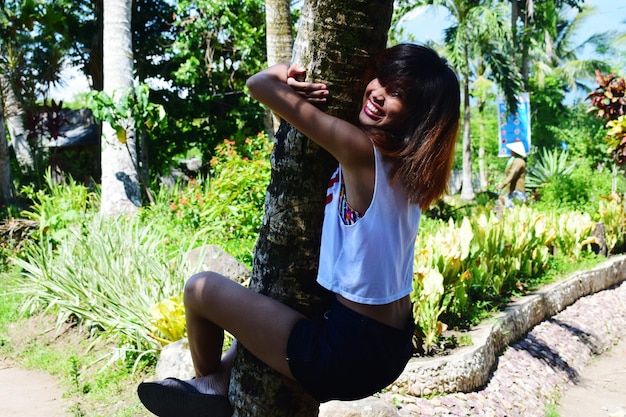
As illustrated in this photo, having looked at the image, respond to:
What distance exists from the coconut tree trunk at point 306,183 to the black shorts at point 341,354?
13 centimetres

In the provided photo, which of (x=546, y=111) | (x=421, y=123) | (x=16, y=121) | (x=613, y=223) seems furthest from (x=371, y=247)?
(x=546, y=111)

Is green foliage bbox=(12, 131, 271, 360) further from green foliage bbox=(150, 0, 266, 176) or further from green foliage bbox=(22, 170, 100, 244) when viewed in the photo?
green foliage bbox=(150, 0, 266, 176)

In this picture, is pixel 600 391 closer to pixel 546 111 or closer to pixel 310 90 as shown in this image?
pixel 310 90

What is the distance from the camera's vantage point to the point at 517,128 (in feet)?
50.7

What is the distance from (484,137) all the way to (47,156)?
2281cm

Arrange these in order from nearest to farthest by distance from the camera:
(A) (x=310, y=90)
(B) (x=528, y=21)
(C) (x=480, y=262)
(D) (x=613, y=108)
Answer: (A) (x=310, y=90)
(C) (x=480, y=262)
(D) (x=613, y=108)
(B) (x=528, y=21)

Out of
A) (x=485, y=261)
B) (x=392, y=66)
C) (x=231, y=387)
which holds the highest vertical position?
(x=392, y=66)

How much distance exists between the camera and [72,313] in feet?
19.4

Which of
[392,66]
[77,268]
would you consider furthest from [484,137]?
[392,66]

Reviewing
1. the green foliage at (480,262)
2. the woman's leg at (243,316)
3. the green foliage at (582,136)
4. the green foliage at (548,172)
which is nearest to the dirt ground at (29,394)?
the woman's leg at (243,316)

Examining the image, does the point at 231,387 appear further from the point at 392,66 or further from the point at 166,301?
the point at 166,301

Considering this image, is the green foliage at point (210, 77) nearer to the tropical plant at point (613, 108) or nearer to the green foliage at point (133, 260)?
the green foliage at point (133, 260)

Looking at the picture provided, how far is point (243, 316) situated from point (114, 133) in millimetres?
7673

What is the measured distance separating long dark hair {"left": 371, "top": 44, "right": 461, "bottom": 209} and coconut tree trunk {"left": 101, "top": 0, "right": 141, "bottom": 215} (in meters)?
7.33
